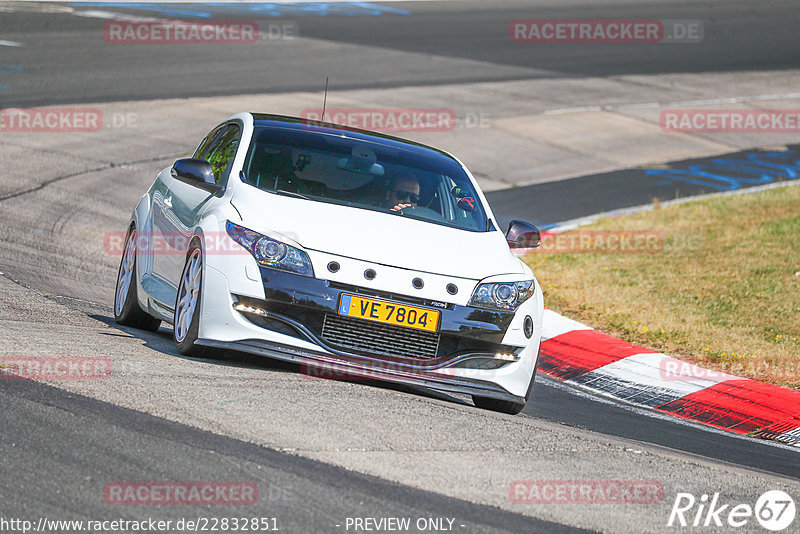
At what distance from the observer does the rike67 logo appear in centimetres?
500

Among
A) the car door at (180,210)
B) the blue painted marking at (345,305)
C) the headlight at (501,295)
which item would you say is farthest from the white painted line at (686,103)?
the blue painted marking at (345,305)

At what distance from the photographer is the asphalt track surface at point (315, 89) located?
466 cm

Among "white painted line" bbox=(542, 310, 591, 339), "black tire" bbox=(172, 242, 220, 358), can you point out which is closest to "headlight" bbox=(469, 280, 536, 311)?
"black tire" bbox=(172, 242, 220, 358)

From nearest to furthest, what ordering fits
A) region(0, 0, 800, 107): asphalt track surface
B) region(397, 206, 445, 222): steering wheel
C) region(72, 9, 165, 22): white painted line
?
region(397, 206, 445, 222): steering wheel, region(0, 0, 800, 107): asphalt track surface, region(72, 9, 165, 22): white painted line

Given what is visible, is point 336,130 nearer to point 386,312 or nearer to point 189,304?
point 189,304

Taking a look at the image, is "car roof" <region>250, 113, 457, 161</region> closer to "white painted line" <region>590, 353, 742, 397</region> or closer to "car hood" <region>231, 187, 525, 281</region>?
"car hood" <region>231, 187, 525, 281</region>

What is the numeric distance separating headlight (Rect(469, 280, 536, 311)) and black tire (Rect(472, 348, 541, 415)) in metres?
0.42

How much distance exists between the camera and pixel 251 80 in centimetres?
2291

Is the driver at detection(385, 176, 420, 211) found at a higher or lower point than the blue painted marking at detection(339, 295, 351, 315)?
higher

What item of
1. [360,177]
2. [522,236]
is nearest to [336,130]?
[360,177]

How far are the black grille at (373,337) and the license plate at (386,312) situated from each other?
32 mm

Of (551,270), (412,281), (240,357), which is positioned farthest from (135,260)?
(551,270)

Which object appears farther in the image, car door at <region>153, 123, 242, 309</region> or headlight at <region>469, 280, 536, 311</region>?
car door at <region>153, 123, 242, 309</region>

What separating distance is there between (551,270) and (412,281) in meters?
6.67
